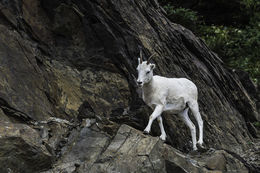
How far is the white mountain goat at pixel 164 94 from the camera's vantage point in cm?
1010

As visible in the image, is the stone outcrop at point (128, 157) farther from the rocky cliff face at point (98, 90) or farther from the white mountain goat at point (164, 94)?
the white mountain goat at point (164, 94)

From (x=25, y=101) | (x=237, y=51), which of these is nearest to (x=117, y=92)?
(x=25, y=101)

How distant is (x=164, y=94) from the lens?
10.6 meters

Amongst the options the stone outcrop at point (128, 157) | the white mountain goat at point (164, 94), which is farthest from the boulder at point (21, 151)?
the white mountain goat at point (164, 94)

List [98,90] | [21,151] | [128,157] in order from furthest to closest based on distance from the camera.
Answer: [98,90]
[128,157]
[21,151]

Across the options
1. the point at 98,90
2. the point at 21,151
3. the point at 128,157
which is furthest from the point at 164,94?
the point at 21,151

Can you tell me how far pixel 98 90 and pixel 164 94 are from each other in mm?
2801

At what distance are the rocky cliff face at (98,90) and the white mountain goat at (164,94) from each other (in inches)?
34.0

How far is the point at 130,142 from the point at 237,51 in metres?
15.8

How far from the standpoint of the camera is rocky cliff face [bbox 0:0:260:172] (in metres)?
8.74

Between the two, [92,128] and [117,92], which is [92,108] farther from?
[92,128]

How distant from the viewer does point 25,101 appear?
1022 cm

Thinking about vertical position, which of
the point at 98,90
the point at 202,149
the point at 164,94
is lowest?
the point at 202,149

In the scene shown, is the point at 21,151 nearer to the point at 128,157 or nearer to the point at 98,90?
the point at 128,157
